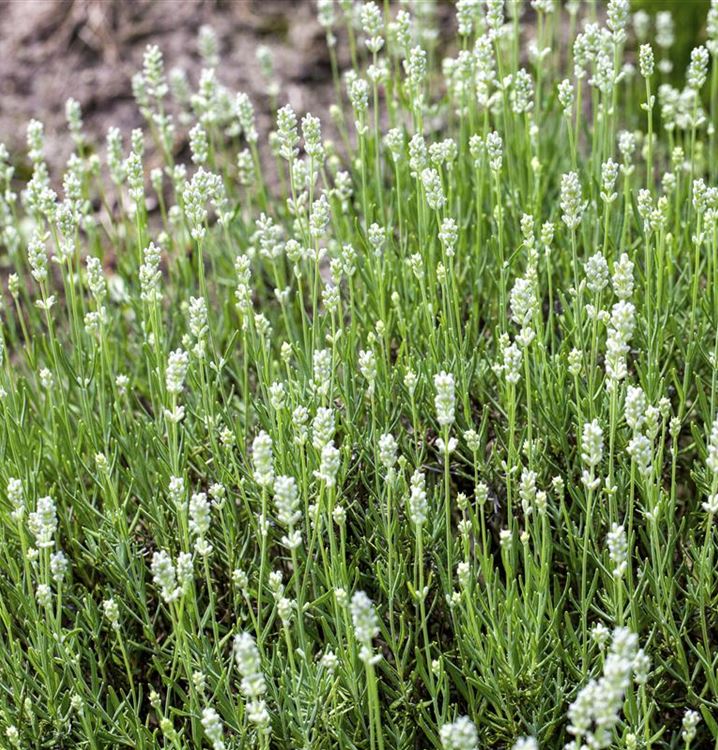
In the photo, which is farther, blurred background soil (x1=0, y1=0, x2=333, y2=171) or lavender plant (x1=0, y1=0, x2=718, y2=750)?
blurred background soil (x1=0, y1=0, x2=333, y2=171)

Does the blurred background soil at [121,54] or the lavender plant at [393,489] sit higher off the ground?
the blurred background soil at [121,54]

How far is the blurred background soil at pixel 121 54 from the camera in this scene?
5590 mm

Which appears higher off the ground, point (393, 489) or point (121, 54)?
point (121, 54)

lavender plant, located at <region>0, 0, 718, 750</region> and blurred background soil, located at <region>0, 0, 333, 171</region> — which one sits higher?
blurred background soil, located at <region>0, 0, 333, 171</region>

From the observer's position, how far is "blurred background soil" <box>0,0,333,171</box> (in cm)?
559

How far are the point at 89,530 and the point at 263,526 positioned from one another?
63 centimetres

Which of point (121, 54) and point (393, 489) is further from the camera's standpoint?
point (121, 54)

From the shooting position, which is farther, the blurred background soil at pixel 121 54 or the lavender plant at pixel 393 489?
the blurred background soil at pixel 121 54

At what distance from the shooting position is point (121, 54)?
5.86 metres

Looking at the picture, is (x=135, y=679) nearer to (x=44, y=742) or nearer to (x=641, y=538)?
(x=44, y=742)

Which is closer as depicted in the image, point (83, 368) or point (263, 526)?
point (263, 526)

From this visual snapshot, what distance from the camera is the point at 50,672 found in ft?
8.06

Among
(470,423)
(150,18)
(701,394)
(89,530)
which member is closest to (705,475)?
(701,394)

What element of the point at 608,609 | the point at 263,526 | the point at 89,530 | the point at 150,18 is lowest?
the point at 608,609
